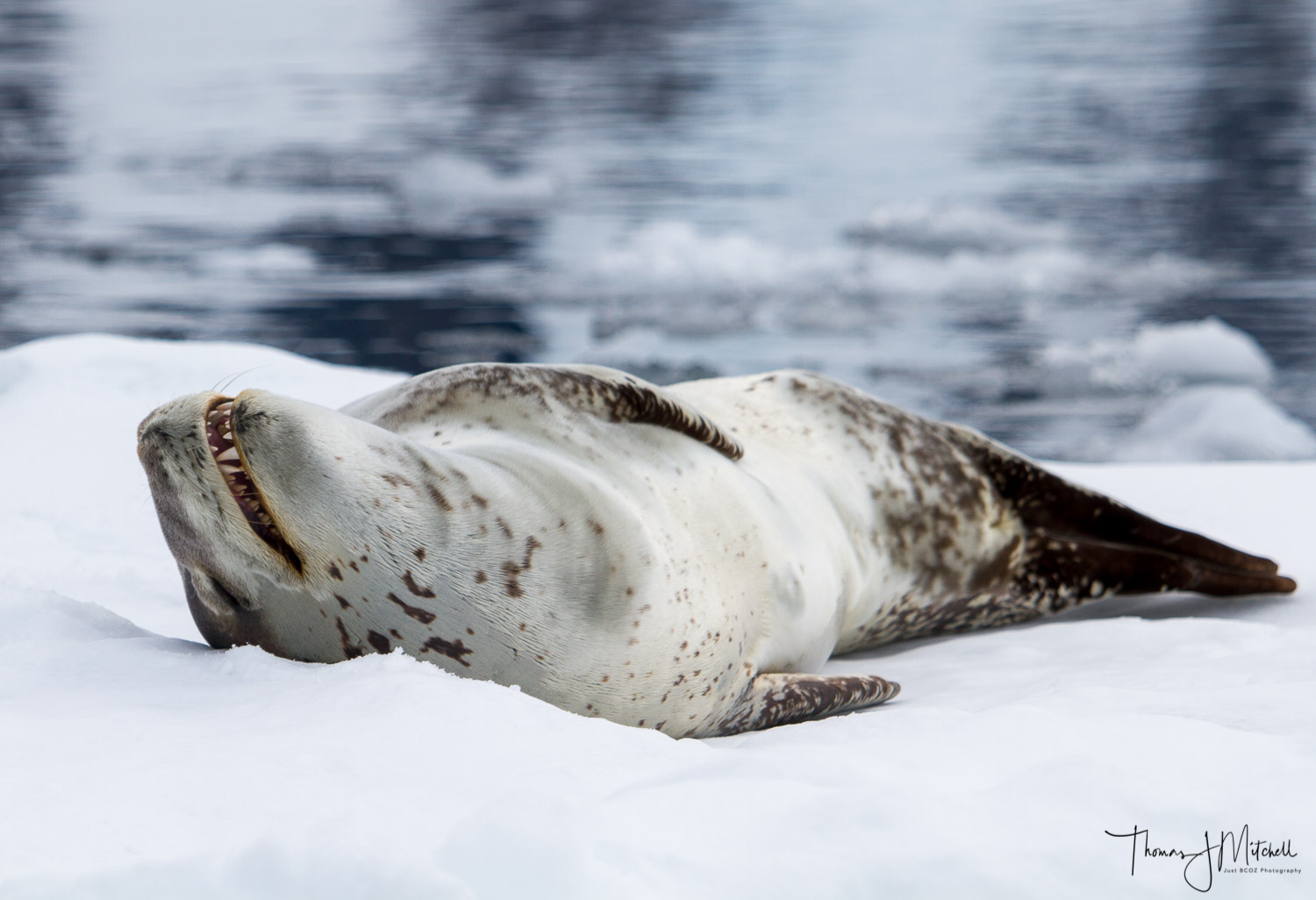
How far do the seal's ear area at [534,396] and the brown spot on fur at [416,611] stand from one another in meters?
0.43

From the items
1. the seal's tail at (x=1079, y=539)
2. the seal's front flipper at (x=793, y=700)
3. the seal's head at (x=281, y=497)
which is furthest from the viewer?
the seal's tail at (x=1079, y=539)

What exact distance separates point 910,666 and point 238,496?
3.67ft

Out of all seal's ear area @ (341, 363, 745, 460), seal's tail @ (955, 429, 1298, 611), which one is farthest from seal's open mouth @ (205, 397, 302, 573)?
seal's tail @ (955, 429, 1298, 611)

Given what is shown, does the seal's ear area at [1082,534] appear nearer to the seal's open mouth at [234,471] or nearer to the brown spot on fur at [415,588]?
the brown spot on fur at [415,588]

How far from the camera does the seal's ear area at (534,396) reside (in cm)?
152

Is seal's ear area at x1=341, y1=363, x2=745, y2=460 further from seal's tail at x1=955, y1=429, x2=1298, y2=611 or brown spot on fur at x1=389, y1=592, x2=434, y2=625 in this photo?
seal's tail at x1=955, y1=429, x2=1298, y2=611

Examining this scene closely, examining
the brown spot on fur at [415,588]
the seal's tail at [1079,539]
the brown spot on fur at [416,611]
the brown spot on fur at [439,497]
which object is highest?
the brown spot on fur at [439,497]

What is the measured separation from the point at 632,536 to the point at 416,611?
27 cm

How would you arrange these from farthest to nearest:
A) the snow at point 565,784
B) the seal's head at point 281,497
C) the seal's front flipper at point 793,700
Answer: the seal's front flipper at point 793,700
the seal's head at point 281,497
the snow at point 565,784

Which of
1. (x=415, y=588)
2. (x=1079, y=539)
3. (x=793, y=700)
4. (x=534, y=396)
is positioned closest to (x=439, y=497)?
(x=415, y=588)

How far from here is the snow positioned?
2.42 ft

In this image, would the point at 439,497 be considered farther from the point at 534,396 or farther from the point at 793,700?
the point at 793,700

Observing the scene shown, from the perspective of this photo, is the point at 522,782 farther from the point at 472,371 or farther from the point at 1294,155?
the point at 1294,155

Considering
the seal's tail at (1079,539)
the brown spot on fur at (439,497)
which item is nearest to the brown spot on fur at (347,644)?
the brown spot on fur at (439,497)
